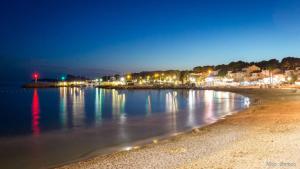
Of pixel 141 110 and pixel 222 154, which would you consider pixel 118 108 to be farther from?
pixel 222 154

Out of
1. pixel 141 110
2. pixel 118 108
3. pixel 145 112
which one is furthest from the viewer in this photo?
pixel 118 108

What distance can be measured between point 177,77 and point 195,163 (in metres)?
156

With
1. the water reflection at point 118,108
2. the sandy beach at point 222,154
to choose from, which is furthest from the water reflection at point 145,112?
the sandy beach at point 222,154

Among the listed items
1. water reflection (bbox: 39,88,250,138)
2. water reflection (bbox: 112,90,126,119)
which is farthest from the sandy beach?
water reflection (bbox: 112,90,126,119)

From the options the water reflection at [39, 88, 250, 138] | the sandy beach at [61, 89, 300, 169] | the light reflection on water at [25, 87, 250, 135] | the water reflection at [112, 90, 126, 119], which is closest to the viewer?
the sandy beach at [61, 89, 300, 169]

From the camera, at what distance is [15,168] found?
12102 mm

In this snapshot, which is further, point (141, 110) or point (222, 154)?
point (141, 110)

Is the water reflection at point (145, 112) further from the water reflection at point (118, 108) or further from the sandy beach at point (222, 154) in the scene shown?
the sandy beach at point (222, 154)

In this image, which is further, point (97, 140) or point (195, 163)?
point (97, 140)

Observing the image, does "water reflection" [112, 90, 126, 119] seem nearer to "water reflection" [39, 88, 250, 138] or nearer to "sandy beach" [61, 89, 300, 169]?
"water reflection" [39, 88, 250, 138]

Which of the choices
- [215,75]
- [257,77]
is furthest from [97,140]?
[215,75]

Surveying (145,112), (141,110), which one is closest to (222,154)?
(145,112)

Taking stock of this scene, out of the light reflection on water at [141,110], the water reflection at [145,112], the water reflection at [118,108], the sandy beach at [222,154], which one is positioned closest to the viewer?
the sandy beach at [222,154]

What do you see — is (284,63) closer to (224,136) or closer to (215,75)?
(215,75)
